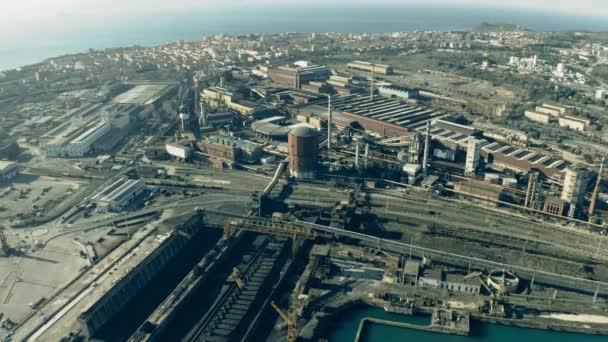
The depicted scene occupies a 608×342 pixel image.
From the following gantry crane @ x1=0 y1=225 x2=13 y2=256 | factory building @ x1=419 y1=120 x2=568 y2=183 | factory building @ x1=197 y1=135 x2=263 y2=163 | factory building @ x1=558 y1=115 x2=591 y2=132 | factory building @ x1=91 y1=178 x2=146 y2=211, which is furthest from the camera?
factory building @ x1=558 y1=115 x2=591 y2=132

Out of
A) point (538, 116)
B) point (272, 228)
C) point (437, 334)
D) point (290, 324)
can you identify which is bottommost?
point (437, 334)

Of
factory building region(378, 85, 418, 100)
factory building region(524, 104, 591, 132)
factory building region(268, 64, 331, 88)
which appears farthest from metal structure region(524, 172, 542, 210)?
factory building region(268, 64, 331, 88)

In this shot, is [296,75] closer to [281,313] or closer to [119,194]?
[119,194]

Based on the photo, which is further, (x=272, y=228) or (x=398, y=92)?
(x=398, y=92)

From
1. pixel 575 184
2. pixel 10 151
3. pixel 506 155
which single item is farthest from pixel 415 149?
pixel 10 151

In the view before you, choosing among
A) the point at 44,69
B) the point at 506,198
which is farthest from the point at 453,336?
the point at 44,69

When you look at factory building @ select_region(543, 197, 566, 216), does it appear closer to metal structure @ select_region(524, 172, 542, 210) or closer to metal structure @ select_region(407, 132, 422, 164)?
metal structure @ select_region(524, 172, 542, 210)
